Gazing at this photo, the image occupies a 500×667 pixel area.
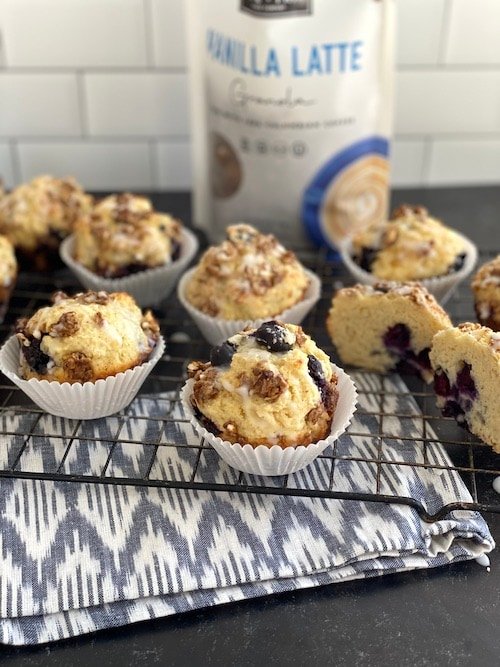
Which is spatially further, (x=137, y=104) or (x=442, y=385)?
(x=137, y=104)

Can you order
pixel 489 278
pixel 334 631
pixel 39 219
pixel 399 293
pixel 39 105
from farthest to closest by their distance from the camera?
pixel 39 105
pixel 39 219
pixel 489 278
pixel 399 293
pixel 334 631

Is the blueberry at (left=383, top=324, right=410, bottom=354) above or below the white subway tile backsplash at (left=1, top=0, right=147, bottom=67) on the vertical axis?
below

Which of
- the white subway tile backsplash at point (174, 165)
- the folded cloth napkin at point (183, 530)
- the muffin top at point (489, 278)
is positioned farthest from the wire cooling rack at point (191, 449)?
the white subway tile backsplash at point (174, 165)

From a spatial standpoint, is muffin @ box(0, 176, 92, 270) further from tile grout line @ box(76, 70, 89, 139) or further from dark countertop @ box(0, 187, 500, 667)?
dark countertop @ box(0, 187, 500, 667)

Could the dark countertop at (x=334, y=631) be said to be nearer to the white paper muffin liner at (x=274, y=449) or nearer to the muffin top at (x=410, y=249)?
the white paper muffin liner at (x=274, y=449)

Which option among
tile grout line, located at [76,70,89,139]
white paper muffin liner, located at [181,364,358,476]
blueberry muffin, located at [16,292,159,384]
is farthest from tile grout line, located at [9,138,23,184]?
white paper muffin liner, located at [181,364,358,476]

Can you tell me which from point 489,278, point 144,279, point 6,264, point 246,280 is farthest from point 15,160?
point 489,278

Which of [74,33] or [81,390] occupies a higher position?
[74,33]

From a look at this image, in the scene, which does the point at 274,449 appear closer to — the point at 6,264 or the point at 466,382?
the point at 466,382
